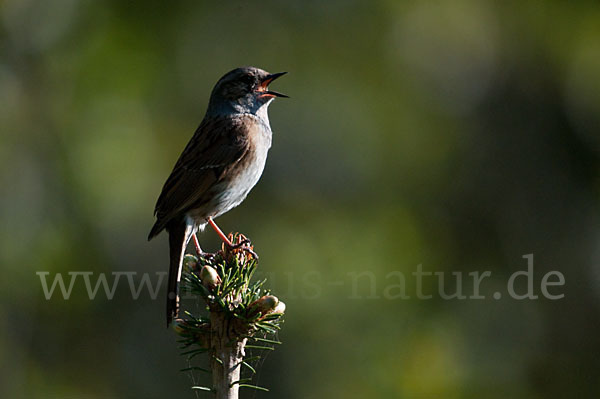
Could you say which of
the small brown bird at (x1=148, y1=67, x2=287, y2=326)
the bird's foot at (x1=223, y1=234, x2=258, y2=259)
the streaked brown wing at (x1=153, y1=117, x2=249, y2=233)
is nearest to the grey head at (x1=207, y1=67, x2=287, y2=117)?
the small brown bird at (x1=148, y1=67, x2=287, y2=326)

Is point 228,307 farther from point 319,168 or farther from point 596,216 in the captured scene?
point 596,216

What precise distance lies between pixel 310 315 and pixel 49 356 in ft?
8.14

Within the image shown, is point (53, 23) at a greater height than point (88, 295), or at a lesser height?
greater

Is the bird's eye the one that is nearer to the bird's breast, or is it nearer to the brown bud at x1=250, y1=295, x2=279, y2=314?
the bird's breast

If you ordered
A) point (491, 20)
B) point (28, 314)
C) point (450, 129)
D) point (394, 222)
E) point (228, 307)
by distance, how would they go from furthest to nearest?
point (491, 20), point (450, 129), point (394, 222), point (28, 314), point (228, 307)

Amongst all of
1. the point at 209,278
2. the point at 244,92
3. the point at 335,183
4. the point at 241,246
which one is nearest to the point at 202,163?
the point at 244,92

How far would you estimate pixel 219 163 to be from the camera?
5.16 meters

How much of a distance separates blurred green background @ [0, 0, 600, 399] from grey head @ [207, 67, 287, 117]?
150 cm

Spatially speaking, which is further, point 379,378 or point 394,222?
point 394,222

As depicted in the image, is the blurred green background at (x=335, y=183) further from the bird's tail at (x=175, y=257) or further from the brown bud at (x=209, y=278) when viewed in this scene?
the brown bud at (x=209, y=278)

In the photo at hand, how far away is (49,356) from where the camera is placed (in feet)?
22.6

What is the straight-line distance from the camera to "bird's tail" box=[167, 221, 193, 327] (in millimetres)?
3891

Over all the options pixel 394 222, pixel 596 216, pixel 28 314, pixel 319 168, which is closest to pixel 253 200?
pixel 319 168

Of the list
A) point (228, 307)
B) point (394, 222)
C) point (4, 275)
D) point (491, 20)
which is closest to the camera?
point (228, 307)
